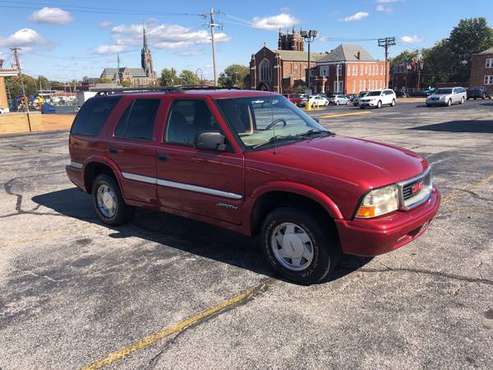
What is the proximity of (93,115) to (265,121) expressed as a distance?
9.03 feet

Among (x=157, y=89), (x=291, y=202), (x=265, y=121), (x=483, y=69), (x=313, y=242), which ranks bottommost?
(x=313, y=242)

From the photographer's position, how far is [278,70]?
102 metres

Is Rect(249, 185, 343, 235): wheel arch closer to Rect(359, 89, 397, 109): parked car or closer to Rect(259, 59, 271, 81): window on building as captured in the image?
Rect(359, 89, 397, 109): parked car

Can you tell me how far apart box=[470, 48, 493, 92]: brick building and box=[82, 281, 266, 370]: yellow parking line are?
94151 mm

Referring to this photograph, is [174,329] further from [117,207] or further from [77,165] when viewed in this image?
[77,165]

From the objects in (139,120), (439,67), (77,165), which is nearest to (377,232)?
(139,120)

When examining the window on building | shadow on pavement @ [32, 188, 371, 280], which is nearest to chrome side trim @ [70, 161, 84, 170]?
shadow on pavement @ [32, 188, 371, 280]

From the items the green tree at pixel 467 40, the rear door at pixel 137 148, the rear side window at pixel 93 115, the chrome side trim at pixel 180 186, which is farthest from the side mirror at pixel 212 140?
the green tree at pixel 467 40

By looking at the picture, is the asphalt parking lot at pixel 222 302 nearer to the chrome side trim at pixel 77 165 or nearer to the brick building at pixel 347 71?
the chrome side trim at pixel 77 165

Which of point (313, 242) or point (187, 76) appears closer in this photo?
point (313, 242)

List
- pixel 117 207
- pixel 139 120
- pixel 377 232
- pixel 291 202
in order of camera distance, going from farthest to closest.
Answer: pixel 117 207 → pixel 139 120 → pixel 291 202 → pixel 377 232

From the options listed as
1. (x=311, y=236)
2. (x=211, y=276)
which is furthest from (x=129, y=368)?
(x=311, y=236)

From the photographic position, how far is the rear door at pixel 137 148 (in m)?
5.23

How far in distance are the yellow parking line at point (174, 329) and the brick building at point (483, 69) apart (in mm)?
94151
